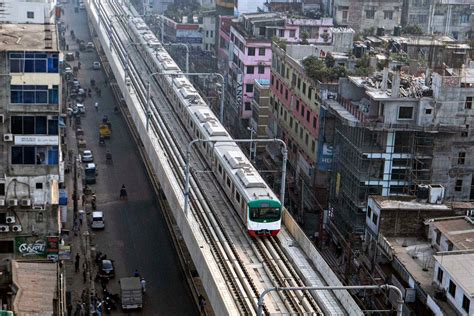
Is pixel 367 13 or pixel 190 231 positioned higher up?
pixel 367 13

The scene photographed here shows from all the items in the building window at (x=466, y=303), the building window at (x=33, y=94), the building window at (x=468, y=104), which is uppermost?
the building window at (x=33, y=94)

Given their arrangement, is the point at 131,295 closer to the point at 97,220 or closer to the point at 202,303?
the point at 202,303

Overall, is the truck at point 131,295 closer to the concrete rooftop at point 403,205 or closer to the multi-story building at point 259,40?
the concrete rooftop at point 403,205

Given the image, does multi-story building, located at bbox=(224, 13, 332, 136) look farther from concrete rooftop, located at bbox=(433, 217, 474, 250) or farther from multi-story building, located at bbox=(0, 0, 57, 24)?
concrete rooftop, located at bbox=(433, 217, 474, 250)

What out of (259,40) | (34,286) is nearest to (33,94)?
(34,286)

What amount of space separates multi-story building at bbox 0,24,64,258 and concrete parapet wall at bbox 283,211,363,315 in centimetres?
1370

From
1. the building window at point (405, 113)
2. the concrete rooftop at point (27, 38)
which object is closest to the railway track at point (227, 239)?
the building window at point (405, 113)

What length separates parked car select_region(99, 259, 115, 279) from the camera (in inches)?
2260

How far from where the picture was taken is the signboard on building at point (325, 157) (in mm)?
66875

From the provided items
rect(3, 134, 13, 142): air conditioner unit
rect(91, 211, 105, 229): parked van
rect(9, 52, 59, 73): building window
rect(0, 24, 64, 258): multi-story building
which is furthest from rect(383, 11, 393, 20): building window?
rect(3, 134, 13, 142): air conditioner unit

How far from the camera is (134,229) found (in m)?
66.0

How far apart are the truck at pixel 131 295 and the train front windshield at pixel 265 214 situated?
769cm

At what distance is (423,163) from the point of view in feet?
196

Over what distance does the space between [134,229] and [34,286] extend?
18170mm
